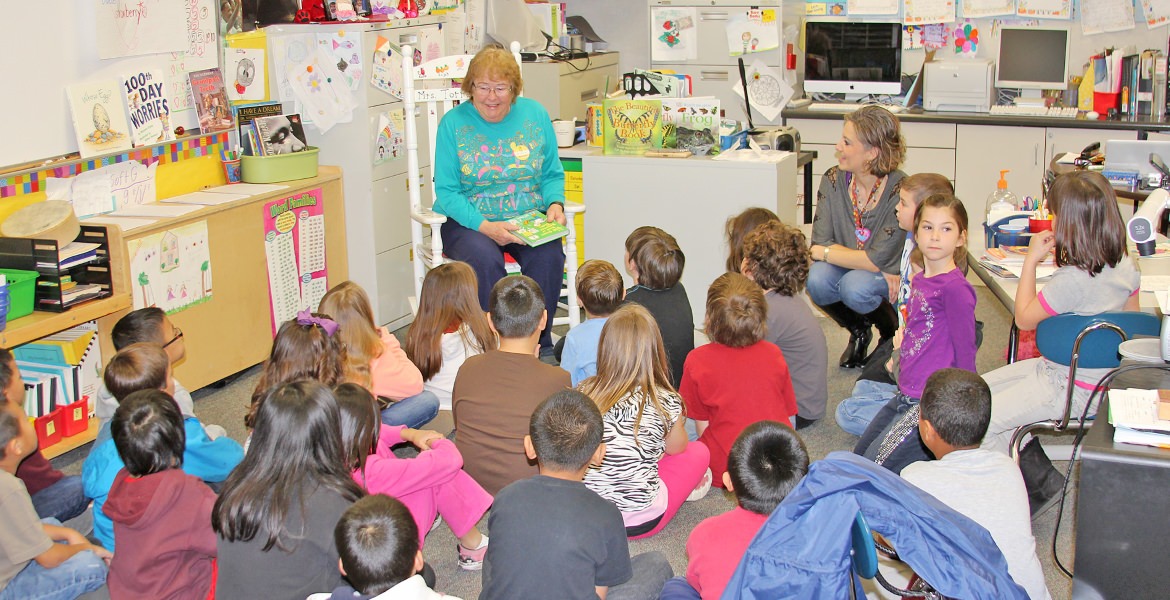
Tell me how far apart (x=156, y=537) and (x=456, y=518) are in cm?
73

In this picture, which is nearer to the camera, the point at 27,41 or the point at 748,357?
the point at 748,357

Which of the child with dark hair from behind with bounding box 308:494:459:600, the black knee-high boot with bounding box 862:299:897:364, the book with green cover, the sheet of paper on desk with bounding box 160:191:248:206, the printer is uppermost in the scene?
the printer

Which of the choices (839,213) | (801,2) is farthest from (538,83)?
(839,213)

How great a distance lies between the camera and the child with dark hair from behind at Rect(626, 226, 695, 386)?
3279mm

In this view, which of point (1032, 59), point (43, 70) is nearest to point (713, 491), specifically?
point (43, 70)

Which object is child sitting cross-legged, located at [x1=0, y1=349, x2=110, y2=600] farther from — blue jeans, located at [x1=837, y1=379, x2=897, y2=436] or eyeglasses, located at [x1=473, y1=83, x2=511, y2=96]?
blue jeans, located at [x1=837, y1=379, x2=897, y2=436]

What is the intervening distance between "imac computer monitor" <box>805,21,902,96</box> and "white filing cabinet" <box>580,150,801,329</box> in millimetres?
1883

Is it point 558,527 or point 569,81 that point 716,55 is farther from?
point 558,527

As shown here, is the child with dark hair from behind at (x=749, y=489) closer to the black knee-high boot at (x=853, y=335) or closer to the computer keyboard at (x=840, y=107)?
the black knee-high boot at (x=853, y=335)

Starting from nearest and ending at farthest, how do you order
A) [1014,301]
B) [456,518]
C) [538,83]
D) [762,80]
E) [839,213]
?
[456,518] → [1014,301] → [839,213] → [538,83] → [762,80]

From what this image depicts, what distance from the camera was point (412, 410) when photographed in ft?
10.6

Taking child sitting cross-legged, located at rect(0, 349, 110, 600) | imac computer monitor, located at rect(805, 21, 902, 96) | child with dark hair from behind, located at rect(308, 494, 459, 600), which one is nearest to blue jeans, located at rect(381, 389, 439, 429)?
child sitting cross-legged, located at rect(0, 349, 110, 600)

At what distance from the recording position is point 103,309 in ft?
11.1

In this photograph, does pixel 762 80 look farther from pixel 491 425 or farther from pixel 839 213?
pixel 491 425
